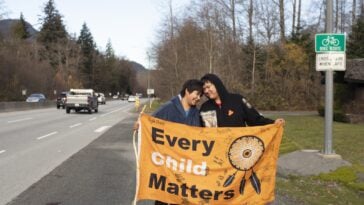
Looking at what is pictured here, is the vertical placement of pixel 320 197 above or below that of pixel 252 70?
below

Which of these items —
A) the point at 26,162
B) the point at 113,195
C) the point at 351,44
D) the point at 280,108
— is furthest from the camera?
the point at 280,108

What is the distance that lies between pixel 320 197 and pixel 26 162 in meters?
6.93

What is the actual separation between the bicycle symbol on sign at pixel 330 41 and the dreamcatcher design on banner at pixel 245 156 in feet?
20.8

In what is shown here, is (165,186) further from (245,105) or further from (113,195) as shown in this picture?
(113,195)

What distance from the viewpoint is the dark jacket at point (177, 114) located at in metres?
5.75

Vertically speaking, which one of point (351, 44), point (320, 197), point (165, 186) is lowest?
point (320, 197)

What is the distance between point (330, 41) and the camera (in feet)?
37.8

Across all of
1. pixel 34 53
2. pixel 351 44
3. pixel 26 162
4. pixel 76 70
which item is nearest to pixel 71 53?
pixel 76 70

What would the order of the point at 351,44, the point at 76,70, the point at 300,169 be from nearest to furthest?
the point at 300,169 → the point at 351,44 → the point at 76,70

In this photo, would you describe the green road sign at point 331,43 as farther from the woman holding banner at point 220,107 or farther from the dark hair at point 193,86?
the dark hair at point 193,86

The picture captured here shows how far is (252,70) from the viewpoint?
4691 centimetres

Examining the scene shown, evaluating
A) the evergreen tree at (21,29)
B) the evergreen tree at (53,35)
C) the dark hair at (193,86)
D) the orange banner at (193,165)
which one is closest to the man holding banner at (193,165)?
the orange banner at (193,165)

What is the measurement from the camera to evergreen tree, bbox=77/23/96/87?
140750mm

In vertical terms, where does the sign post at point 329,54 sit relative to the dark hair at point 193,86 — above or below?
above
